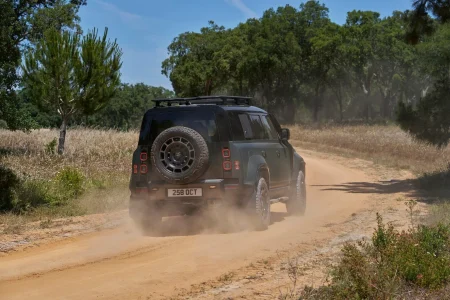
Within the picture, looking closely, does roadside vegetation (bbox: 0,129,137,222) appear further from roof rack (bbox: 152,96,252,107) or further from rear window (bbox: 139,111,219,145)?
roof rack (bbox: 152,96,252,107)

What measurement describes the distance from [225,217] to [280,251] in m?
1.70

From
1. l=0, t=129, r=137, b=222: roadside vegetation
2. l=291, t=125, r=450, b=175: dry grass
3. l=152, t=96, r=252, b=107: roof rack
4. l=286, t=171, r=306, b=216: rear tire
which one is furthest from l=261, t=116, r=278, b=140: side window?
l=291, t=125, r=450, b=175: dry grass

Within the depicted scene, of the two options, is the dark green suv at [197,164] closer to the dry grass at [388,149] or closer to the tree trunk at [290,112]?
the dry grass at [388,149]

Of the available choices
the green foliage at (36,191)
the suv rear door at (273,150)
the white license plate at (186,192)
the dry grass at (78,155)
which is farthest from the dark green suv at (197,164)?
the dry grass at (78,155)

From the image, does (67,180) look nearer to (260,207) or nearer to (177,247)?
(260,207)

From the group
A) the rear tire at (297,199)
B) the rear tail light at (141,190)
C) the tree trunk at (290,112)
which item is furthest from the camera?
the tree trunk at (290,112)

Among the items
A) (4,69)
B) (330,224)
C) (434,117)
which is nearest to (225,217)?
(330,224)

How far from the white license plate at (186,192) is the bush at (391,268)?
3.26 m

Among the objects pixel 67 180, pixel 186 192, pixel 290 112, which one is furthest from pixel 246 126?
pixel 290 112

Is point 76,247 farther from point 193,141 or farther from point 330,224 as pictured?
Answer: point 330,224

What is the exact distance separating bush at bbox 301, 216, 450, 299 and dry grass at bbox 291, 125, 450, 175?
16017 mm

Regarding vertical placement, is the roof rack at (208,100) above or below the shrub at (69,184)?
above

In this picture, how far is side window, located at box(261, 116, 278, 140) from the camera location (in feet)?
40.6

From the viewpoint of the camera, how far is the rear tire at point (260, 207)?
423 inches
